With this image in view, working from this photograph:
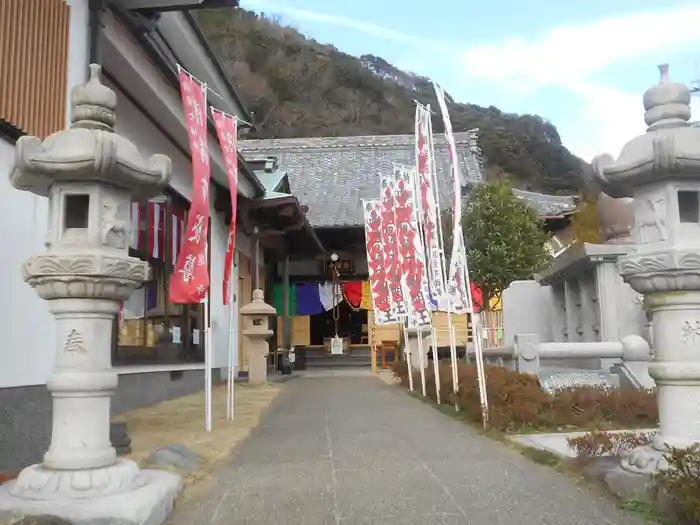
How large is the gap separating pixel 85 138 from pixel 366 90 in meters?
51.0

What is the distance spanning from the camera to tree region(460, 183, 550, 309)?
1841 centimetres

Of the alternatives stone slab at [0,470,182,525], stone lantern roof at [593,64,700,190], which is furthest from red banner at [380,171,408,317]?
stone slab at [0,470,182,525]

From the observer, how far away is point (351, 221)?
24.7m

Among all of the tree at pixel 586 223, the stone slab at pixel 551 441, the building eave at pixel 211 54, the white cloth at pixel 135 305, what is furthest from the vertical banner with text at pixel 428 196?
the tree at pixel 586 223

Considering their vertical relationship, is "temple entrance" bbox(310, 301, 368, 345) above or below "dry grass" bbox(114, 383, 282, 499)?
above

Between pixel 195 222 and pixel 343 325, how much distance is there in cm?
2249

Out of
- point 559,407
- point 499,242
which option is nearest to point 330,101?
point 499,242

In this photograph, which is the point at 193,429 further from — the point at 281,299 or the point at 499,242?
the point at 281,299

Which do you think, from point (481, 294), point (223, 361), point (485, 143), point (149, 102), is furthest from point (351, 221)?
point (485, 143)

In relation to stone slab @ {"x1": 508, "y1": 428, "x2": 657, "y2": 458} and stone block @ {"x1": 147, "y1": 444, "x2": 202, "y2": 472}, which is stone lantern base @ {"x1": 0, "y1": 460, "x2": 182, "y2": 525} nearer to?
stone block @ {"x1": 147, "y1": 444, "x2": 202, "y2": 472}

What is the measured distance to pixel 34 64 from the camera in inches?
239

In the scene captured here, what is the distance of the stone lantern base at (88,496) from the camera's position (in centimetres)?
372

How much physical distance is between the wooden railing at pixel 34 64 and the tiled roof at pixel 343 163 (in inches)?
781

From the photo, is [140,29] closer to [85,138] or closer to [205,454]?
[85,138]
